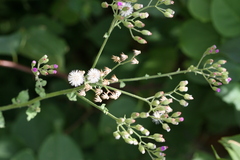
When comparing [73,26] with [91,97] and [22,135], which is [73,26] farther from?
[22,135]

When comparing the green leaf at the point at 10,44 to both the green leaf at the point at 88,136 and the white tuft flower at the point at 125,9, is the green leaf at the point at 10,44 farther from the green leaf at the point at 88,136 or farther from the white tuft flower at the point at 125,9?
the white tuft flower at the point at 125,9

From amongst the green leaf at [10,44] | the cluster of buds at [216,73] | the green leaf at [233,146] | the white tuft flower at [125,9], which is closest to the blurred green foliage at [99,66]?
the green leaf at [10,44]

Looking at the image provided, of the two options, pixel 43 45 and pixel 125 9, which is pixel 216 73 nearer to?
pixel 125 9

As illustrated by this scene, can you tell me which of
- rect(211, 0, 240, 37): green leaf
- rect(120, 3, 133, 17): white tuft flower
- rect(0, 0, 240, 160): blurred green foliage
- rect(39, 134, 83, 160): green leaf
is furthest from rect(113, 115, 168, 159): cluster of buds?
rect(211, 0, 240, 37): green leaf

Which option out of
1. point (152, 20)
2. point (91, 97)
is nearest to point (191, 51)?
point (152, 20)

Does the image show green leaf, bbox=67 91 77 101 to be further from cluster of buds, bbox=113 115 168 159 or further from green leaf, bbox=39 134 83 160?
green leaf, bbox=39 134 83 160

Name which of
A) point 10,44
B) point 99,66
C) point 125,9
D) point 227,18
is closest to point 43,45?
→ point 10,44

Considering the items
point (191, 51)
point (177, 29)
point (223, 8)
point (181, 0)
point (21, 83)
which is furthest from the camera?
point (21, 83)
